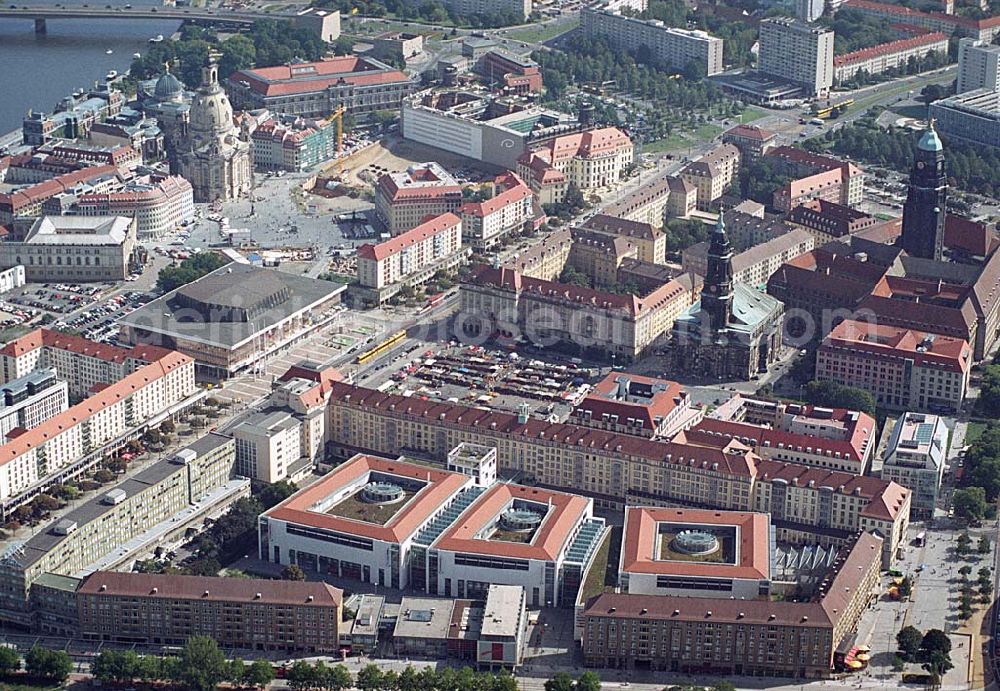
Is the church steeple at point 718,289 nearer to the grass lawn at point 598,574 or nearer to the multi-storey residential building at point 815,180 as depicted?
the grass lawn at point 598,574

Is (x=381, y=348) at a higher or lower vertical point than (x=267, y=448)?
lower

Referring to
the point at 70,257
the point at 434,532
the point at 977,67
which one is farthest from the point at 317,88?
the point at 434,532

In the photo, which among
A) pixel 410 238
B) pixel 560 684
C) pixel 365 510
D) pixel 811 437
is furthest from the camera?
pixel 410 238

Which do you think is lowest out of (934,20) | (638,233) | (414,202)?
(638,233)

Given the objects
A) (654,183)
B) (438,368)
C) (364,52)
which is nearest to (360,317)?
(438,368)

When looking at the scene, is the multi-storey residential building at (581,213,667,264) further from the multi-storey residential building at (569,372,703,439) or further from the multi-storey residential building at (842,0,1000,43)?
the multi-storey residential building at (842,0,1000,43)

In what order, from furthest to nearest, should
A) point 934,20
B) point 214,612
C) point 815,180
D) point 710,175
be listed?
point 934,20, point 710,175, point 815,180, point 214,612

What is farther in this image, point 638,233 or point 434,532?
point 638,233

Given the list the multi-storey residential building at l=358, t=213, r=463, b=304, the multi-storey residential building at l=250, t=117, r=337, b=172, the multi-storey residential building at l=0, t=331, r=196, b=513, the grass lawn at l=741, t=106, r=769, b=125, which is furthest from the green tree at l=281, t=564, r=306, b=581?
the grass lawn at l=741, t=106, r=769, b=125

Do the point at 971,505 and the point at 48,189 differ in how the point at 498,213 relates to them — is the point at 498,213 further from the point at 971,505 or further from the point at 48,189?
the point at 971,505
